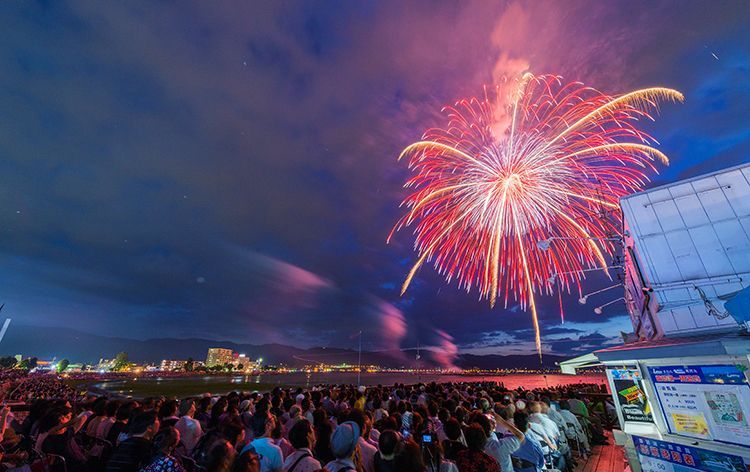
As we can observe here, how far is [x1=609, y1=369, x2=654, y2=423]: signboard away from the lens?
7.12 meters

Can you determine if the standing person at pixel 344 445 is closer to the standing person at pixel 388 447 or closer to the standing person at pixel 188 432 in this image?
the standing person at pixel 388 447

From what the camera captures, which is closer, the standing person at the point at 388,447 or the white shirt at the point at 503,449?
the standing person at the point at 388,447

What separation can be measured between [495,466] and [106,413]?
8.45 metres

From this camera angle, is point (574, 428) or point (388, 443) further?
point (574, 428)

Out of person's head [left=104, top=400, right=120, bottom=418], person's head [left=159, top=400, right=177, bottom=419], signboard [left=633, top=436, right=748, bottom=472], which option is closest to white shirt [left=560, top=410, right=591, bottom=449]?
signboard [left=633, top=436, right=748, bottom=472]

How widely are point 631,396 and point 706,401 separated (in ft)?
5.30

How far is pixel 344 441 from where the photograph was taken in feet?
13.7

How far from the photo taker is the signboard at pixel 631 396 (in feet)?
23.4

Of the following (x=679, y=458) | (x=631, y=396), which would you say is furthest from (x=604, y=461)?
(x=679, y=458)

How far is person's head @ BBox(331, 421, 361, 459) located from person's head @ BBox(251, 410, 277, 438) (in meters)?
3.03

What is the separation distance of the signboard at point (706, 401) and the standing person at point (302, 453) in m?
7.53

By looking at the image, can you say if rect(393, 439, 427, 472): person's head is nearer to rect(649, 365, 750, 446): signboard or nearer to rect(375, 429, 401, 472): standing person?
rect(375, 429, 401, 472): standing person

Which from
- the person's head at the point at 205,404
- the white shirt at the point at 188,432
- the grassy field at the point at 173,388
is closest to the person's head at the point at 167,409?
the white shirt at the point at 188,432

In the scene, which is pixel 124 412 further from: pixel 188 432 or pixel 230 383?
pixel 230 383
